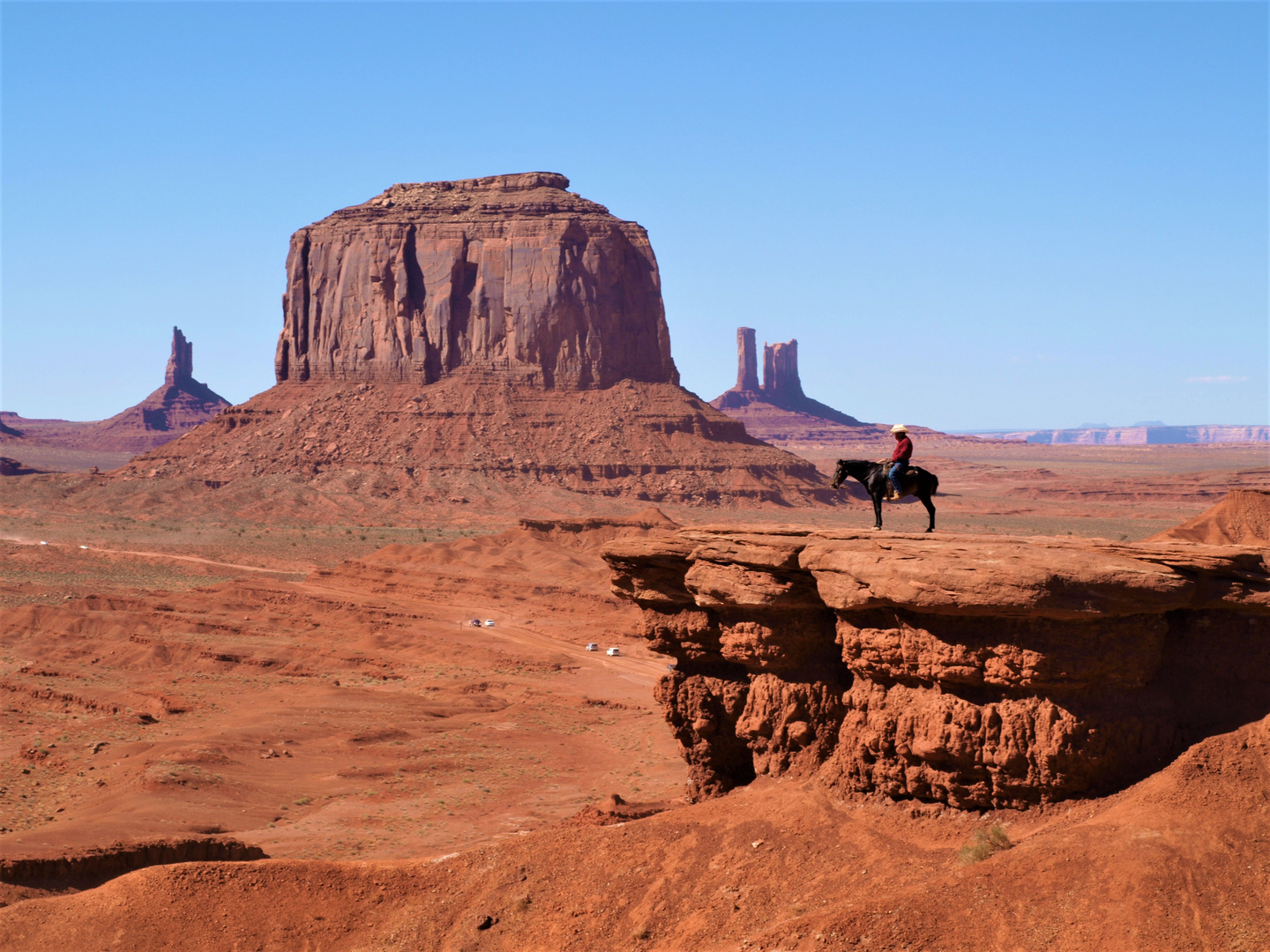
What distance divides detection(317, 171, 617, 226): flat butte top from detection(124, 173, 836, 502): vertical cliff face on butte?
193mm

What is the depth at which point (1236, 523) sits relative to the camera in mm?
39531

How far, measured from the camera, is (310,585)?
55.5m

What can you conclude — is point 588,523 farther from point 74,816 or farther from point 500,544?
point 74,816

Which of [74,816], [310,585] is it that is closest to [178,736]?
[74,816]

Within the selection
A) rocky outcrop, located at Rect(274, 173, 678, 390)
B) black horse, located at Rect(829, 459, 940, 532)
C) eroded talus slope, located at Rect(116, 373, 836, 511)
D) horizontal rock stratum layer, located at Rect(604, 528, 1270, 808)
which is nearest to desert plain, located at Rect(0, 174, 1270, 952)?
horizontal rock stratum layer, located at Rect(604, 528, 1270, 808)

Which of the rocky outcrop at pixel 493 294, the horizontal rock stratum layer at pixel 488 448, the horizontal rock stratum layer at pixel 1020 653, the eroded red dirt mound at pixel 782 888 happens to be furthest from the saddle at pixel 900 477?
the rocky outcrop at pixel 493 294

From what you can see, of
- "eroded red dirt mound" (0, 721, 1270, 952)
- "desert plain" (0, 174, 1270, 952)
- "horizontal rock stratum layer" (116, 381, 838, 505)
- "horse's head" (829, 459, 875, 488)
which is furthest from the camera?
"horizontal rock stratum layer" (116, 381, 838, 505)

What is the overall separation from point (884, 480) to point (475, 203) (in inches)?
4238

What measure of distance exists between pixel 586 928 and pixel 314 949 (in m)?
3.42

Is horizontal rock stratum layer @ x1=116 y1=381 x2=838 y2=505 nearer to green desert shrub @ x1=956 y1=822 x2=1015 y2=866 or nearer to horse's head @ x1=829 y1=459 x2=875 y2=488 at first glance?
horse's head @ x1=829 y1=459 x2=875 y2=488

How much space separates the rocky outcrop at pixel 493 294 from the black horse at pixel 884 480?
3776 inches

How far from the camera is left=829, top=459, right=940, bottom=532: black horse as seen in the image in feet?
50.8

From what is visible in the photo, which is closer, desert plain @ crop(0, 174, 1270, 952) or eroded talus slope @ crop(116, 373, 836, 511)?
desert plain @ crop(0, 174, 1270, 952)

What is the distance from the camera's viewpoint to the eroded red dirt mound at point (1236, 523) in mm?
38125
